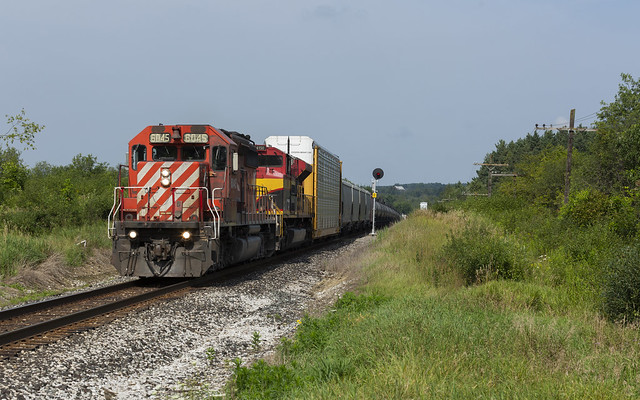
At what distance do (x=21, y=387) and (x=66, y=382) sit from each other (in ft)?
1.27

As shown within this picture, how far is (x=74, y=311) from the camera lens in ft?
27.4

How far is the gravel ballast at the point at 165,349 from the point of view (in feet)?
16.4

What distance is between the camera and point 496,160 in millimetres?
124250

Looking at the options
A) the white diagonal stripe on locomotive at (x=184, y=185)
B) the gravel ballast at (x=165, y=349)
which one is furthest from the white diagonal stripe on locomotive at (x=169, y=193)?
the gravel ballast at (x=165, y=349)

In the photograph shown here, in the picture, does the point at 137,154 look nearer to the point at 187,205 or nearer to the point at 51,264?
the point at 187,205

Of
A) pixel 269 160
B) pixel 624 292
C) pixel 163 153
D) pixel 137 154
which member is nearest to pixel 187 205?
pixel 163 153

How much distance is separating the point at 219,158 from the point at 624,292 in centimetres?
837

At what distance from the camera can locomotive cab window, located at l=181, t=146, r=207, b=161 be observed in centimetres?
1200

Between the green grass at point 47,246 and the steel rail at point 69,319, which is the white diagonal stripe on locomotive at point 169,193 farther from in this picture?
the green grass at point 47,246

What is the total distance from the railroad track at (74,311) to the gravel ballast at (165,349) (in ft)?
0.91

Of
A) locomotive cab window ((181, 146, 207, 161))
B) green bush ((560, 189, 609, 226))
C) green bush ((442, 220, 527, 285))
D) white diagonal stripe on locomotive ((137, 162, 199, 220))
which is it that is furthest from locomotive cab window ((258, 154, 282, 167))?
green bush ((560, 189, 609, 226))

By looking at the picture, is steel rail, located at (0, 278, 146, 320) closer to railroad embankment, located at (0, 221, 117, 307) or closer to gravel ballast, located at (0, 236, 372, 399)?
railroad embankment, located at (0, 221, 117, 307)

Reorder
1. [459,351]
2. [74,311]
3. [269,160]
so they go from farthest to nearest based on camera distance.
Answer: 1. [269,160]
2. [74,311]
3. [459,351]

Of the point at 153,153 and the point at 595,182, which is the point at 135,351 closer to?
the point at 153,153
